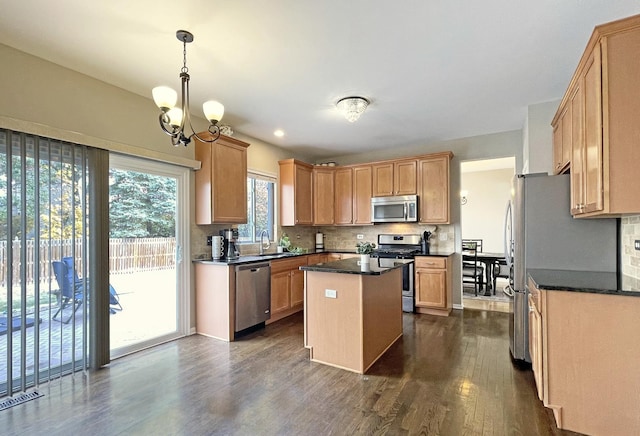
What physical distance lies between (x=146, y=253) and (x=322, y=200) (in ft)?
10.5

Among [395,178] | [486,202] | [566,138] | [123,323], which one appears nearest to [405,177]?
[395,178]

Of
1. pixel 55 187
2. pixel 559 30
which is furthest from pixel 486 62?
pixel 55 187

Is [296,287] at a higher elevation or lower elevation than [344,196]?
lower

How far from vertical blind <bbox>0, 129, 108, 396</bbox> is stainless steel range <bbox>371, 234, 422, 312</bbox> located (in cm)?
356

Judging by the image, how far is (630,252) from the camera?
2.37 meters

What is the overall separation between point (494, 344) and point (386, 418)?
1.97 metres

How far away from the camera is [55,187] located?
266 cm

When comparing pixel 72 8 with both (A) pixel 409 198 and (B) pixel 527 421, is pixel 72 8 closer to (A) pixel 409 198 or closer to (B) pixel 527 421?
(B) pixel 527 421

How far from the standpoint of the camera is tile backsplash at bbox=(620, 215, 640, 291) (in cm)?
222

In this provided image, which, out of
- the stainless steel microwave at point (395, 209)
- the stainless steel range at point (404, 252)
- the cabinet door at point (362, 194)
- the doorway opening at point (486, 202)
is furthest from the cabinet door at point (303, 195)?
the doorway opening at point (486, 202)

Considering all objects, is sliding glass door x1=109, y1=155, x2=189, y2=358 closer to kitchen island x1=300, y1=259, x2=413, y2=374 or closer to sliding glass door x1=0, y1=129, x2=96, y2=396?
sliding glass door x1=0, y1=129, x2=96, y2=396

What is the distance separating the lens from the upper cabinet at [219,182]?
3887 mm

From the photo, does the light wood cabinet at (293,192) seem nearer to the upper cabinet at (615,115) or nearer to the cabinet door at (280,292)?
the cabinet door at (280,292)

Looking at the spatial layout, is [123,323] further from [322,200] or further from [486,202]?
[486,202]
